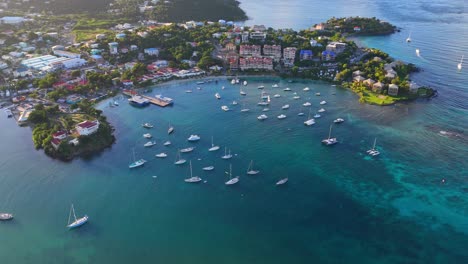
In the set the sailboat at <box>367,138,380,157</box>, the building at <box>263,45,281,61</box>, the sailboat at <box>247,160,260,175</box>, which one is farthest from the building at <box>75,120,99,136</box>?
the building at <box>263,45,281,61</box>

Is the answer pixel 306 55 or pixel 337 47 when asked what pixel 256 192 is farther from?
pixel 337 47

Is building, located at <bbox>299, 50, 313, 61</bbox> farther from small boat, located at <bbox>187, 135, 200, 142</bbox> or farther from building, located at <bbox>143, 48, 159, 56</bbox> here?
small boat, located at <bbox>187, 135, 200, 142</bbox>

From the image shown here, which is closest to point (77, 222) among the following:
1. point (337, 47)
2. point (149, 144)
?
point (149, 144)

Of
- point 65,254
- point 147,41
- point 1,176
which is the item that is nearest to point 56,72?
point 147,41

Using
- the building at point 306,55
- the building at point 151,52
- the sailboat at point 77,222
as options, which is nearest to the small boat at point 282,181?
the sailboat at point 77,222

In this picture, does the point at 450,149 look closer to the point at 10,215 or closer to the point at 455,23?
the point at 10,215

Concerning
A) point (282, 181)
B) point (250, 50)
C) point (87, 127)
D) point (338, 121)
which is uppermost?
point (250, 50)
